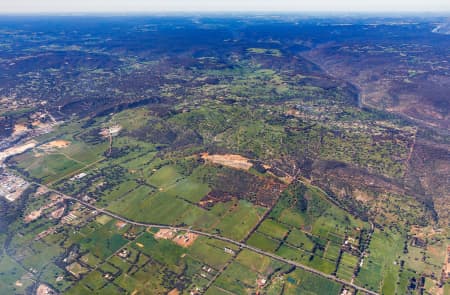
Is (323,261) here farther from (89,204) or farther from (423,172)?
(89,204)

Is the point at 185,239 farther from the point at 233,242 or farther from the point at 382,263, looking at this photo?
the point at 382,263

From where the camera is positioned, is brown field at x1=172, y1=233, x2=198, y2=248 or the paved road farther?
brown field at x1=172, y1=233, x2=198, y2=248

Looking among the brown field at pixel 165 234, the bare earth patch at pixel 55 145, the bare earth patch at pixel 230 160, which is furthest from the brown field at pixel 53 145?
the brown field at pixel 165 234

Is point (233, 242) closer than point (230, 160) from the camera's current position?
Yes

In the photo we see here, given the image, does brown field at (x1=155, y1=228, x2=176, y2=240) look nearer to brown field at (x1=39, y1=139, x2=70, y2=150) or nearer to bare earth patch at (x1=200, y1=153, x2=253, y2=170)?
bare earth patch at (x1=200, y1=153, x2=253, y2=170)

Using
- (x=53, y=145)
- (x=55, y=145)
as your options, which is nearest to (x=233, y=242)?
(x=55, y=145)

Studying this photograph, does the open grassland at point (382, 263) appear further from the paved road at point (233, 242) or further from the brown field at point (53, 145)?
the brown field at point (53, 145)

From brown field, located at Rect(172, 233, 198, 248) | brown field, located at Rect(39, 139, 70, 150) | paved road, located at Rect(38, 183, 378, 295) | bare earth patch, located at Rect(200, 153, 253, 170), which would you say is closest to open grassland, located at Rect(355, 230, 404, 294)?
paved road, located at Rect(38, 183, 378, 295)

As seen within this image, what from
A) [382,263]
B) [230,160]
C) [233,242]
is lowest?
[382,263]
